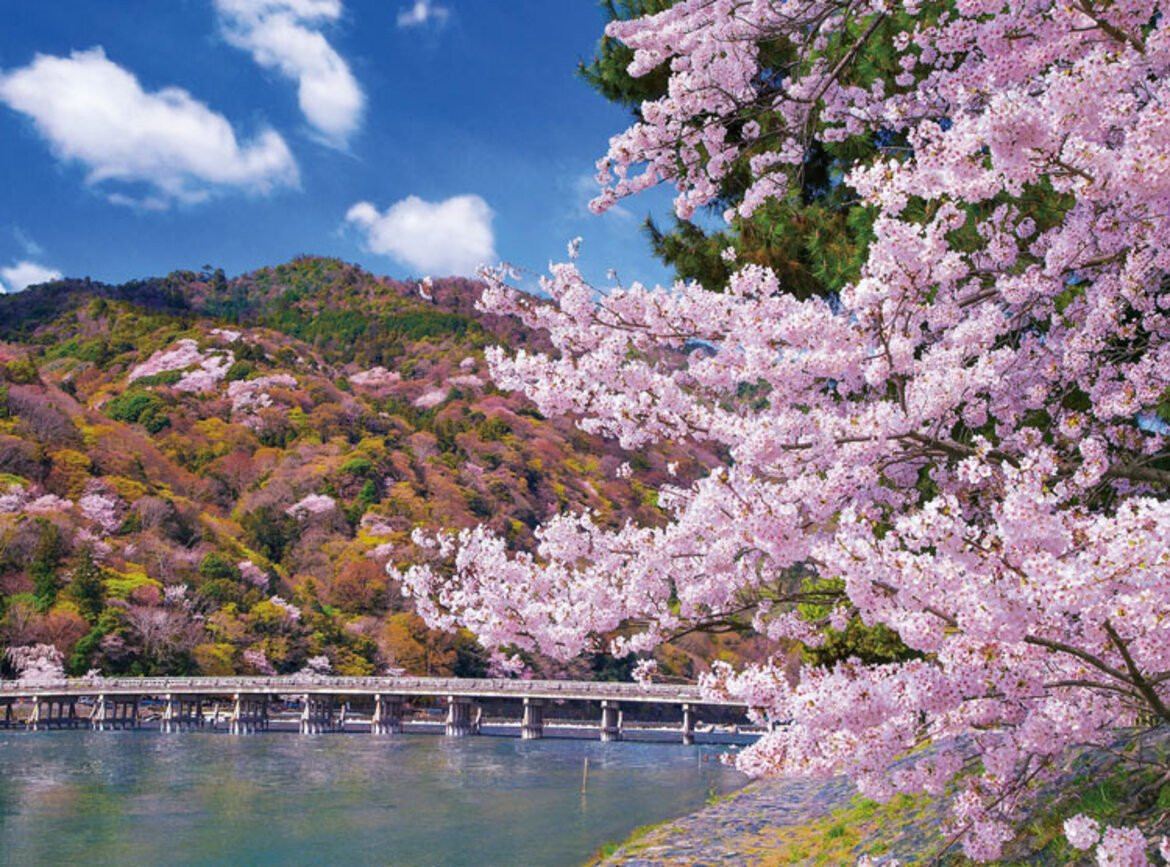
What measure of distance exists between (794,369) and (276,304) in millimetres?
116618

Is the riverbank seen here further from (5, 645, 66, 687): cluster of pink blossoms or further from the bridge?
(5, 645, 66, 687): cluster of pink blossoms

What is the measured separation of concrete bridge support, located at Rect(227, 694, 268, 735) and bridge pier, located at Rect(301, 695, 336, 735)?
6.44 feet

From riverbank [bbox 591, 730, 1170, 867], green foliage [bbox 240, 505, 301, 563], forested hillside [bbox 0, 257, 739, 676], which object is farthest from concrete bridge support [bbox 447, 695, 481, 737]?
riverbank [bbox 591, 730, 1170, 867]

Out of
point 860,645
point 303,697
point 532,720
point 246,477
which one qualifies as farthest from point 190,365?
point 860,645

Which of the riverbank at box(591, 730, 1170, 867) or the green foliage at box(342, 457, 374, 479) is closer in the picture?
the riverbank at box(591, 730, 1170, 867)

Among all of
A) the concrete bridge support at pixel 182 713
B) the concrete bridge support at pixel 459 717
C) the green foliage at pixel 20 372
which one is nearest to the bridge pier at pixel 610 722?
the concrete bridge support at pixel 459 717

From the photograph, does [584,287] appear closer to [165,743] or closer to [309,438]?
[165,743]

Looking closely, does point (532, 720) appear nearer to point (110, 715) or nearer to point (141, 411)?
point (110, 715)

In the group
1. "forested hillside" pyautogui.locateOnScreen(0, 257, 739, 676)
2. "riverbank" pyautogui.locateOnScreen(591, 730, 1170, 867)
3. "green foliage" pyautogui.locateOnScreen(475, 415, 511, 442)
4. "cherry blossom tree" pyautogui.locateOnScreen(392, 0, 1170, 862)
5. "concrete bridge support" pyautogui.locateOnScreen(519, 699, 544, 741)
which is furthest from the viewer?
"green foliage" pyautogui.locateOnScreen(475, 415, 511, 442)

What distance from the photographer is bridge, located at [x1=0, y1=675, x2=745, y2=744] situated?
41.9 meters

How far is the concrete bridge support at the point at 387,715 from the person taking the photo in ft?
158

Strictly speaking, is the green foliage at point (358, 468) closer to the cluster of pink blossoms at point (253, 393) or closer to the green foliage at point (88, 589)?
the cluster of pink blossoms at point (253, 393)

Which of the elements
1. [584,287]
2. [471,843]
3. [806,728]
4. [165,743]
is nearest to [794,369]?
[806,728]

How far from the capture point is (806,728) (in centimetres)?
424
